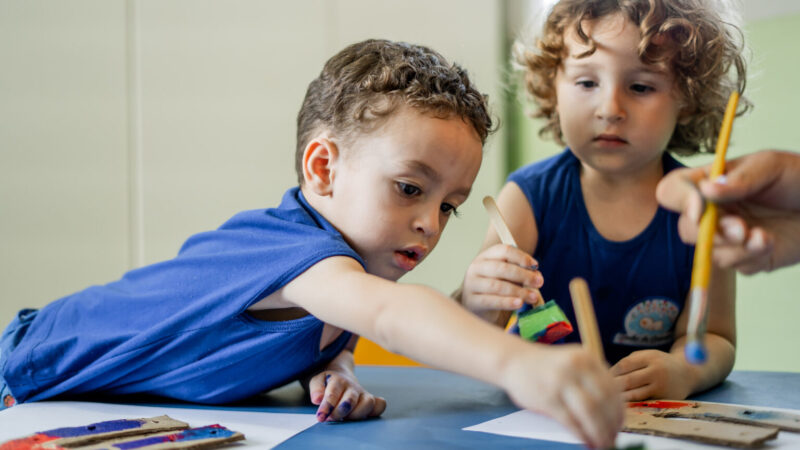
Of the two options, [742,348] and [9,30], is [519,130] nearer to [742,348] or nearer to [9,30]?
[742,348]

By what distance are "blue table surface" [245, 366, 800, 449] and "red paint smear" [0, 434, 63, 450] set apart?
19cm

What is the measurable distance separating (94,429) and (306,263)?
235mm

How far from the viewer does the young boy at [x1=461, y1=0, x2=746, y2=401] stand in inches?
40.3

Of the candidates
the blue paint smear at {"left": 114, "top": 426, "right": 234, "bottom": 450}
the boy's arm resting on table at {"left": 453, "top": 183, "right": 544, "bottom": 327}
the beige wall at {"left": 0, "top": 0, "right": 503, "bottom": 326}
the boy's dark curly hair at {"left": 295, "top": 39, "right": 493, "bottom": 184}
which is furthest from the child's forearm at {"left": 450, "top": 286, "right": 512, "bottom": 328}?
the beige wall at {"left": 0, "top": 0, "right": 503, "bottom": 326}

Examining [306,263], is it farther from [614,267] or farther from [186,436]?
[614,267]

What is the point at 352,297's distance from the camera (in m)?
0.60

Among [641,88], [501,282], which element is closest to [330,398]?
[501,282]

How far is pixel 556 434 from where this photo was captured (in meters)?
0.65

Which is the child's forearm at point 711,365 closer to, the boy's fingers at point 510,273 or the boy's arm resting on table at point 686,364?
the boy's arm resting on table at point 686,364

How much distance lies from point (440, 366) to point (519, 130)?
171cm

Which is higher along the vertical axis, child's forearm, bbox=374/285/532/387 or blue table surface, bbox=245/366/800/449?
child's forearm, bbox=374/285/532/387

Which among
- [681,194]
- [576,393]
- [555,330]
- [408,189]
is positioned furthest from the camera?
[408,189]

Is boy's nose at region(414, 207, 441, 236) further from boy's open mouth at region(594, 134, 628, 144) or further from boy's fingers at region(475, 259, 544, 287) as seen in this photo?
boy's open mouth at region(594, 134, 628, 144)

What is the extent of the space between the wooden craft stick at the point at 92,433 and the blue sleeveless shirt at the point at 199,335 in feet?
0.51
